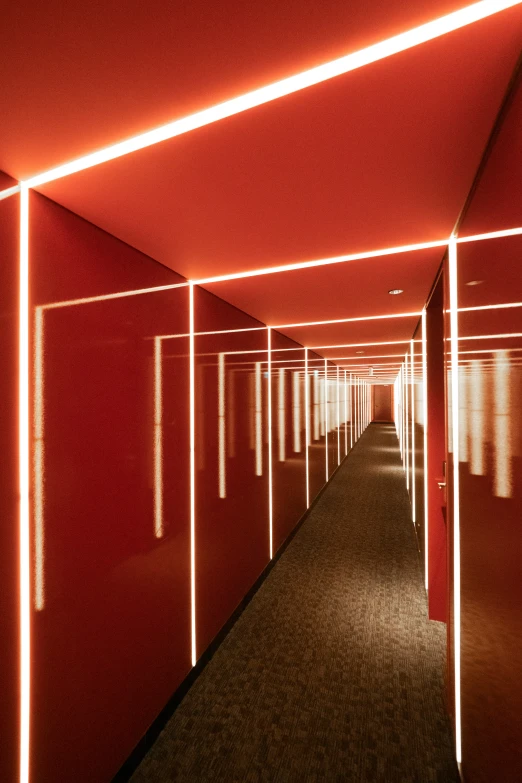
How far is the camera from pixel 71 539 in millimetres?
1567

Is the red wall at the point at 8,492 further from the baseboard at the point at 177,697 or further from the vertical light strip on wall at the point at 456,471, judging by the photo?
the vertical light strip on wall at the point at 456,471

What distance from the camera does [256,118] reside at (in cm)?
106

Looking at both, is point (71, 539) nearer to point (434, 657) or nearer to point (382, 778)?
point (382, 778)

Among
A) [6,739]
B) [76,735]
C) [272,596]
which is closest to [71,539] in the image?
[6,739]

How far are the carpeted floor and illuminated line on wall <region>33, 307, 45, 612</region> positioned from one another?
4.10ft

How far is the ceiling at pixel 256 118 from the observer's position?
0.81 m

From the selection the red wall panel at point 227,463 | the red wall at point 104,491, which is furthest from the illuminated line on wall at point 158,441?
the red wall panel at point 227,463

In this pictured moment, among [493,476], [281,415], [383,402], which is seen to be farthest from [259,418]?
[383,402]

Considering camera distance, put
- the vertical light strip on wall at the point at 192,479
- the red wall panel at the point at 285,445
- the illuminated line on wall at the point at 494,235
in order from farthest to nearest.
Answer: the red wall panel at the point at 285,445, the vertical light strip on wall at the point at 192,479, the illuminated line on wall at the point at 494,235

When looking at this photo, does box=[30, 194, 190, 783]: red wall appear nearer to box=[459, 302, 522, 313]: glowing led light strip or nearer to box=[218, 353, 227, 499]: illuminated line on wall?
box=[218, 353, 227, 499]: illuminated line on wall

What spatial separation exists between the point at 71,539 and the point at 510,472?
5.22 feet

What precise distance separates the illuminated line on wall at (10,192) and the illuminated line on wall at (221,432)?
172 centimetres

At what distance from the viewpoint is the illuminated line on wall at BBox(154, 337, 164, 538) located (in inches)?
83.7

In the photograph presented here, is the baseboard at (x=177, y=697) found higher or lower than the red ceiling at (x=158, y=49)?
lower
